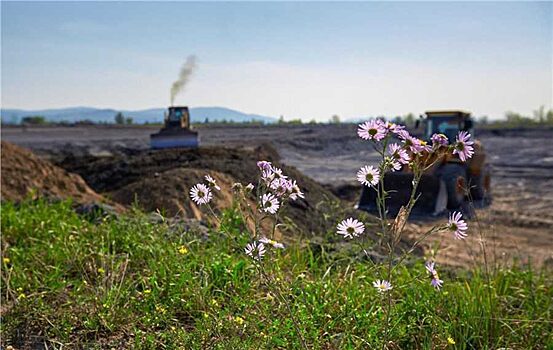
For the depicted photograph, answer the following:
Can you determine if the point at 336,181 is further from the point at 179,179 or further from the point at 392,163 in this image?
the point at 392,163

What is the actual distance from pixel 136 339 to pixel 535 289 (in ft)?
9.74

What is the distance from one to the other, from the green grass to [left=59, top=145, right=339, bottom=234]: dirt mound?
1.03 meters

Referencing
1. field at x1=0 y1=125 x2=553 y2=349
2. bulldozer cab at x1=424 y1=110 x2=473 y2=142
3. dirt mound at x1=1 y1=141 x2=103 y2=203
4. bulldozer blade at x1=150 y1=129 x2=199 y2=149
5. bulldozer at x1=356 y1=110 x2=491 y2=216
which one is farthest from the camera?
bulldozer blade at x1=150 y1=129 x2=199 y2=149

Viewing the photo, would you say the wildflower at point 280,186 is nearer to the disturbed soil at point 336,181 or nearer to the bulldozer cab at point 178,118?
the disturbed soil at point 336,181

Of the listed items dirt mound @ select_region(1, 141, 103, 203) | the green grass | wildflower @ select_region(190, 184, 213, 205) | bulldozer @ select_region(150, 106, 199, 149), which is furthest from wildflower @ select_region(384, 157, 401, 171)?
bulldozer @ select_region(150, 106, 199, 149)

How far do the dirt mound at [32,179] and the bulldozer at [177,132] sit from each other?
25.1 ft

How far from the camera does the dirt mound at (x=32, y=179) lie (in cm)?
940

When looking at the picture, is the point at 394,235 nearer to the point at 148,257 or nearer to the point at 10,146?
the point at 148,257

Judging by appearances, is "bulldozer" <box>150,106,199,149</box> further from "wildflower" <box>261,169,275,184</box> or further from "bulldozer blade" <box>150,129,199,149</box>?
"wildflower" <box>261,169,275,184</box>

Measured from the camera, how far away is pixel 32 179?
32.8 ft

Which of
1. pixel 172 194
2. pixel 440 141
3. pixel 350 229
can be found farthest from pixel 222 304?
pixel 172 194

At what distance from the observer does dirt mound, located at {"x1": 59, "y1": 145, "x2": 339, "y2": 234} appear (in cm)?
829

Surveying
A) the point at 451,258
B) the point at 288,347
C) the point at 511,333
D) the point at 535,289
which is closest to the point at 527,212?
the point at 451,258

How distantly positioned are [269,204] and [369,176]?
0.40 metres
